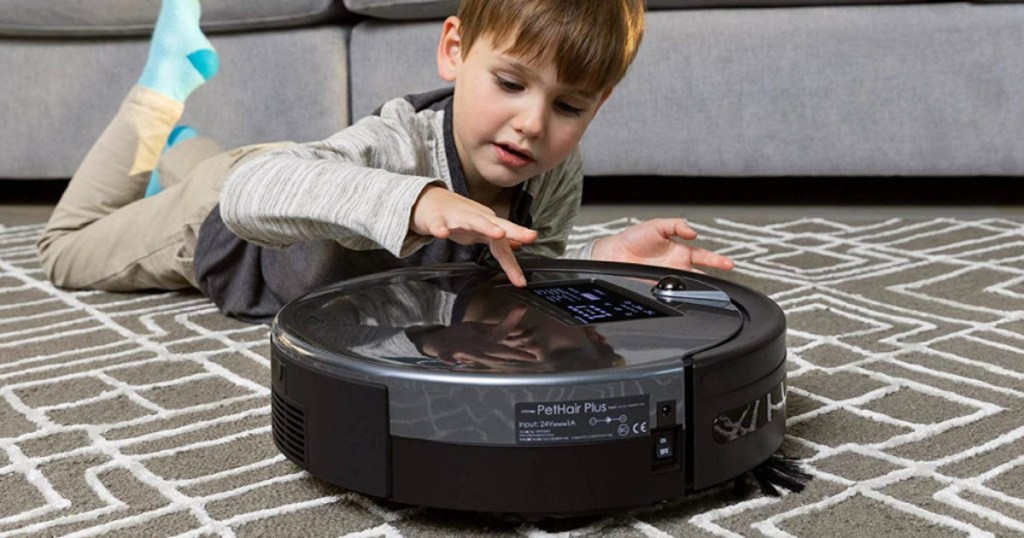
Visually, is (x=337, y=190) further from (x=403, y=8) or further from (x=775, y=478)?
(x=403, y=8)

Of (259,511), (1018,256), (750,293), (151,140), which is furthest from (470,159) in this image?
(1018,256)

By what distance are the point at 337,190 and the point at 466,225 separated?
6.0 inches

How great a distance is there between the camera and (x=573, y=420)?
2.15 feet

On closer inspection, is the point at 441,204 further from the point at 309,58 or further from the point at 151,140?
the point at 309,58

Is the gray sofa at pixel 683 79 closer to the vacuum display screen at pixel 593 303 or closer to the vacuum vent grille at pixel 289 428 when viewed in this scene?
the vacuum display screen at pixel 593 303

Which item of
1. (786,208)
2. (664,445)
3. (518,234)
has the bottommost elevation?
(786,208)

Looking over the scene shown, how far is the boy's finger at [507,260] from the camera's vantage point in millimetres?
786

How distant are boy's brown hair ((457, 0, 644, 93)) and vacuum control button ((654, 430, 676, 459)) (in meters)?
→ 0.35

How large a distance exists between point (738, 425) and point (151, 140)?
3.18 ft

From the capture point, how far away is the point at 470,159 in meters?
1.05

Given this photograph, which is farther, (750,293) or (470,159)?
(470,159)

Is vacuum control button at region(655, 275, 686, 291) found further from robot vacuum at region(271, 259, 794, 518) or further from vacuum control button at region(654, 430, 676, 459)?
vacuum control button at region(654, 430, 676, 459)

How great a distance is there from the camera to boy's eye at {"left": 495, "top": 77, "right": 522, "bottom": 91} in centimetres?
96

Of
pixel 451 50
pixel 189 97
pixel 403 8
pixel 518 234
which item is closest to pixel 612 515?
pixel 518 234
